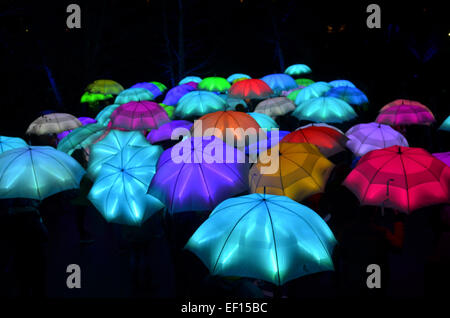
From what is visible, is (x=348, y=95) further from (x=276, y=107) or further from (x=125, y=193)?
(x=125, y=193)

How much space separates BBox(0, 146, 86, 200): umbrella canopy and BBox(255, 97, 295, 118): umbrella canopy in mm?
6318

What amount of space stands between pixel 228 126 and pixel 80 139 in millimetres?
3471

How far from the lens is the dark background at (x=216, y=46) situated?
16828mm

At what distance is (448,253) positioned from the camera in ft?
13.1

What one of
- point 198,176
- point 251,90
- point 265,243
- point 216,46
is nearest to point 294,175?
point 198,176

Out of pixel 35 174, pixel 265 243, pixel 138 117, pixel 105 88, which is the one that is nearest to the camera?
pixel 265 243

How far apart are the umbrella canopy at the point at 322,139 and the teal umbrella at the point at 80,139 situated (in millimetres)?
4458

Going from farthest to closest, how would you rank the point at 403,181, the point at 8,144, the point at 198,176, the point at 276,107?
the point at 276,107
the point at 8,144
the point at 198,176
the point at 403,181

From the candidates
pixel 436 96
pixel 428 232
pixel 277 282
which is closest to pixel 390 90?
pixel 436 96

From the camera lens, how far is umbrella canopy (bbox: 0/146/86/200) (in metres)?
5.14

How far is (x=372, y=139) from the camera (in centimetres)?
701

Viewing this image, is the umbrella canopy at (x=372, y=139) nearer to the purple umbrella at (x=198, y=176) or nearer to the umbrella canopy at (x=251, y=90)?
the purple umbrella at (x=198, y=176)

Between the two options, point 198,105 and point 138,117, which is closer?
point 138,117

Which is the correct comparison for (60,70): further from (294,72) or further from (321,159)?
(321,159)
